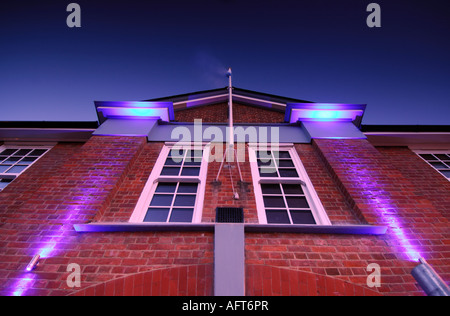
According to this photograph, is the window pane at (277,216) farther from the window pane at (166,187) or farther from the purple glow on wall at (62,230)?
the purple glow on wall at (62,230)

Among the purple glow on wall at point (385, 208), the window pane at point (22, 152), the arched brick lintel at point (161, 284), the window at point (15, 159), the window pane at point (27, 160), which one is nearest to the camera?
the arched brick lintel at point (161, 284)

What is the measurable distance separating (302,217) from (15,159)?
7.50 m

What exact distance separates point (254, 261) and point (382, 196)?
279cm

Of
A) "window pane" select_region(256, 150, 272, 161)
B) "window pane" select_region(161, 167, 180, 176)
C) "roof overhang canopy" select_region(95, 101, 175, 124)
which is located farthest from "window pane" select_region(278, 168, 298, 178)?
"roof overhang canopy" select_region(95, 101, 175, 124)

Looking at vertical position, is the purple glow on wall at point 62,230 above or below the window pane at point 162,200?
below

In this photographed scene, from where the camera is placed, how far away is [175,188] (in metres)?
4.62

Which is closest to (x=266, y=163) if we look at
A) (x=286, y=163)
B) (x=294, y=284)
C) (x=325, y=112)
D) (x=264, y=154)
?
(x=264, y=154)

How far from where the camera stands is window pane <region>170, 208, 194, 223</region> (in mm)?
3961

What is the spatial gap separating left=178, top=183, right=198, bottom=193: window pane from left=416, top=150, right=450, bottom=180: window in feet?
20.8

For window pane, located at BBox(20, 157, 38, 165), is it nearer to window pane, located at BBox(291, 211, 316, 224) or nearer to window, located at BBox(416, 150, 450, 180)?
window pane, located at BBox(291, 211, 316, 224)

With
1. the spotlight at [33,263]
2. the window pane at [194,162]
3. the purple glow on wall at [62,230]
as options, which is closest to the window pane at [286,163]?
the window pane at [194,162]

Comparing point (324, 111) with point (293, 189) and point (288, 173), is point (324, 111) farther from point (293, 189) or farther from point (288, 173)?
point (293, 189)

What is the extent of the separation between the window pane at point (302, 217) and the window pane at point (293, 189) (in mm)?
528

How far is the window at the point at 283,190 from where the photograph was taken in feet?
13.3
